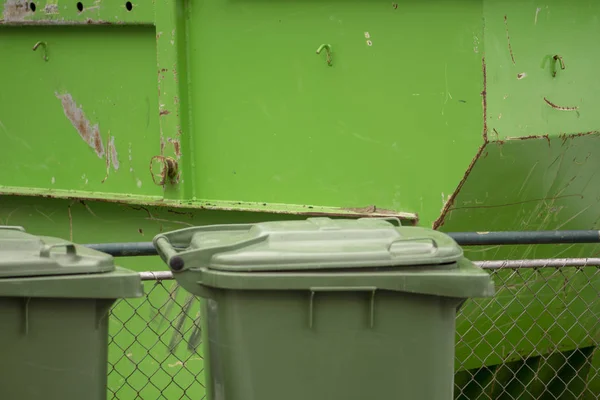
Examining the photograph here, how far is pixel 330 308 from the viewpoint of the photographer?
2.59 meters

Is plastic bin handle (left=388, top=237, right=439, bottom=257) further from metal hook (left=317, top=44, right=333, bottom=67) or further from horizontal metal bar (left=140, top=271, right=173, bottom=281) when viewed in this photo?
metal hook (left=317, top=44, right=333, bottom=67)

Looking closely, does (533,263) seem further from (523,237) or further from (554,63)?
(554,63)

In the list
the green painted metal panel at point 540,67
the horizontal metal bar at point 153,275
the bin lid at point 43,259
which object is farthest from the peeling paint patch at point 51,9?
the bin lid at point 43,259

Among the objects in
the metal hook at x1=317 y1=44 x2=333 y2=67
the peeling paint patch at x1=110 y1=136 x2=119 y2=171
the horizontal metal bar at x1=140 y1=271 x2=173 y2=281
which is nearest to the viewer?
the horizontal metal bar at x1=140 y1=271 x2=173 y2=281

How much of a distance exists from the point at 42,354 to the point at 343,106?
2024mm

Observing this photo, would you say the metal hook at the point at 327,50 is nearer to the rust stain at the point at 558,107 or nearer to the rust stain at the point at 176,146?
the rust stain at the point at 176,146

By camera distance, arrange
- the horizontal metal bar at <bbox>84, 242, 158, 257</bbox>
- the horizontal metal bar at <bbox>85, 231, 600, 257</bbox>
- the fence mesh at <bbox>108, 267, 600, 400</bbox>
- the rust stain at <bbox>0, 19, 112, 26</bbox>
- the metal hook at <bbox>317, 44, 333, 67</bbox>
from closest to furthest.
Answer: the horizontal metal bar at <bbox>84, 242, 158, 257</bbox>
the horizontal metal bar at <bbox>85, 231, 600, 257</bbox>
the metal hook at <bbox>317, 44, 333, 67</bbox>
the fence mesh at <bbox>108, 267, 600, 400</bbox>
the rust stain at <bbox>0, 19, 112, 26</bbox>

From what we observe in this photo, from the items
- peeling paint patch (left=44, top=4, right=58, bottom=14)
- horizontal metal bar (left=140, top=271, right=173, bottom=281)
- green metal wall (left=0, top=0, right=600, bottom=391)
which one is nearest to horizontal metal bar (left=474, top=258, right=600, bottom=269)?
green metal wall (left=0, top=0, right=600, bottom=391)

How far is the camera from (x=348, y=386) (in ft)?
8.61

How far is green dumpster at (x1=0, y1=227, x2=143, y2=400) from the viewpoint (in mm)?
2582

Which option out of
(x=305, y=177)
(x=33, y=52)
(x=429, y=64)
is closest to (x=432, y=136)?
(x=429, y=64)

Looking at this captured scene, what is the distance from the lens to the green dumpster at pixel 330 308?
2568 millimetres

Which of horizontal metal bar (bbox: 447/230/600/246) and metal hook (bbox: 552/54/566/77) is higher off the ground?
metal hook (bbox: 552/54/566/77)

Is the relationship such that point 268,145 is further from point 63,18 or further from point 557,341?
point 557,341
